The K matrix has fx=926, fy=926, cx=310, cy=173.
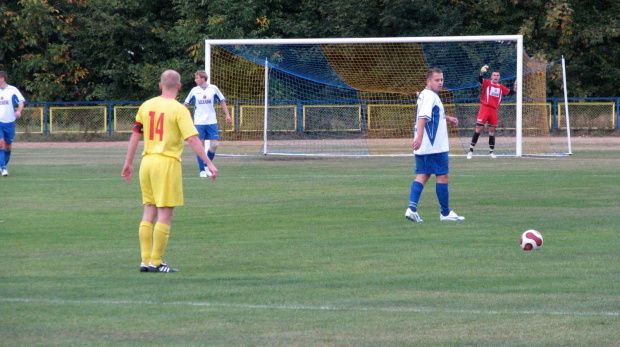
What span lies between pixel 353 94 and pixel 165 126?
82.8 feet

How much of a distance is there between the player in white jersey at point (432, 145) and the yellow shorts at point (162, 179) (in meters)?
4.05

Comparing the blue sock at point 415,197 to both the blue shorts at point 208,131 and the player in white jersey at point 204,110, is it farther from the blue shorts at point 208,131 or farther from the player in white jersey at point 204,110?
the blue shorts at point 208,131

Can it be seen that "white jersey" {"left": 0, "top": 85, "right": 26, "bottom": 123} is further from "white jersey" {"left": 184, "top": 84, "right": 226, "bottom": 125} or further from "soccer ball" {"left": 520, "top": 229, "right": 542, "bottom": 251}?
"soccer ball" {"left": 520, "top": 229, "right": 542, "bottom": 251}

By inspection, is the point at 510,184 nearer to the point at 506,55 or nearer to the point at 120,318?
the point at 120,318

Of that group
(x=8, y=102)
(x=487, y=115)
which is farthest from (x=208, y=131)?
(x=487, y=115)

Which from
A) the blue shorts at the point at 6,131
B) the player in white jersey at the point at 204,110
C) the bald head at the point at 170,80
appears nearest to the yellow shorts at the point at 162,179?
the bald head at the point at 170,80

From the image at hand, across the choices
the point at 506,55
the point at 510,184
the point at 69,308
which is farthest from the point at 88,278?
the point at 506,55

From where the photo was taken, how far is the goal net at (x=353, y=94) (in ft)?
96.0

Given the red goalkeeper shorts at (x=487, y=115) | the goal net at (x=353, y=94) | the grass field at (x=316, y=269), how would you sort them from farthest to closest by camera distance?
the goal net at (x=353, y=94) < the red goalkeeper shorts at (x=487, y=115) < the grass field at (x=316, y=269)

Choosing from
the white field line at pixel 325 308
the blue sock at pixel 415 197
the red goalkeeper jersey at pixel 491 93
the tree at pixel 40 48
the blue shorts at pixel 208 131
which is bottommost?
the white field line at pixel 325 308

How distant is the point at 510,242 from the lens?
9500 mm

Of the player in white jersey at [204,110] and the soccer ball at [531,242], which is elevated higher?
the player in white jersey at [204,110]

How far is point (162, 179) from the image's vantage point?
7.70 metres

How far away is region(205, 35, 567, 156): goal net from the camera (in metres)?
29.2
